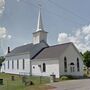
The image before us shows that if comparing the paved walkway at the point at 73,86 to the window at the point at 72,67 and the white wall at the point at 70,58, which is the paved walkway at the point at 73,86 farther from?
the window at the point at 72,67

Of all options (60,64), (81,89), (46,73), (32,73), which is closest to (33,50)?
(32,73)

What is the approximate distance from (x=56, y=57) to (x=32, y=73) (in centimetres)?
1105

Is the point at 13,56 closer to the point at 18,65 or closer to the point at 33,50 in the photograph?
the point at 18,65

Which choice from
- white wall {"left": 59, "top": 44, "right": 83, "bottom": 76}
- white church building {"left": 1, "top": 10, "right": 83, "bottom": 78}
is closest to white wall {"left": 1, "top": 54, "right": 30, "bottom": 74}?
white church building {"left": 1, "top": 10, "right": 83, "bottom": 78}

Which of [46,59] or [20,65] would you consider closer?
[46,59]

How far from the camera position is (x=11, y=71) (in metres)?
64.1

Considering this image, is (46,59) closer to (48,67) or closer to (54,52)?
(48,67)

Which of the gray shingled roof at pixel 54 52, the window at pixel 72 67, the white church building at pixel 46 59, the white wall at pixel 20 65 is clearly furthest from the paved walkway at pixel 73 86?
the white wall at pixel 20 65

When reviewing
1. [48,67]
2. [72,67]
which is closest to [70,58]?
[72,67]

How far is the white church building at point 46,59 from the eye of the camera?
142ft

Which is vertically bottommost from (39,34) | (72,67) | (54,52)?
(72,67)

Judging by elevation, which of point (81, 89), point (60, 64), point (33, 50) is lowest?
point (81, 89)

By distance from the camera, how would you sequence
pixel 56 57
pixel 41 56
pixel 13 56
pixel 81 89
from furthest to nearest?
1. pixel 13 56
2. pixel 41 56
3. pixel 56 57
4. pixel 81 89

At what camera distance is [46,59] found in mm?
45500
